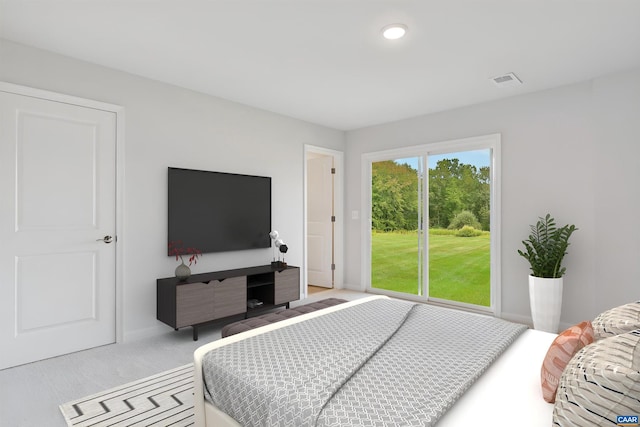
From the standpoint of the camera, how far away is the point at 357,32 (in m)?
2.59

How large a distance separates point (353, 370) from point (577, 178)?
3.51 metres

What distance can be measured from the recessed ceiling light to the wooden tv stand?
266cm

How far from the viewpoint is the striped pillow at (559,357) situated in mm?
1280

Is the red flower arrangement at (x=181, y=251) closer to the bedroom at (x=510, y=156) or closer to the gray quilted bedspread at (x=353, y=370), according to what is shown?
the bedroom at (x=510, y=156)

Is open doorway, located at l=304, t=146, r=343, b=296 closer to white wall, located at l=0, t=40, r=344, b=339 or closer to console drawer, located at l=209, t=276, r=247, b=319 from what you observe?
white wall, located at l=0, t=40, r=344, b=339

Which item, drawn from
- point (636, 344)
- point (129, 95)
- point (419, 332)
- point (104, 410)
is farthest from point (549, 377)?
point (129, 95)

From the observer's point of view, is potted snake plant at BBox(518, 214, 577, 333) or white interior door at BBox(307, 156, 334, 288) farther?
white interior door at BBox(307, 156, 334, 288)

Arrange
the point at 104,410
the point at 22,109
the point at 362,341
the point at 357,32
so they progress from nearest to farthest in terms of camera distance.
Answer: the point at 362,341
the point at 104,410
the point at 357,32
the point at 22,109

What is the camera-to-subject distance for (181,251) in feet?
11.8

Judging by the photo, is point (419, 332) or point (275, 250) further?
point (275, 250)

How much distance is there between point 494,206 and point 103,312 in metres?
4.35

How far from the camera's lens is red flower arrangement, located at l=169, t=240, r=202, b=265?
3551mm

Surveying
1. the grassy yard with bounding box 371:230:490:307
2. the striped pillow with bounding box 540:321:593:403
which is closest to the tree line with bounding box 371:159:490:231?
the grassy yard with bounding box 371:230:490:307

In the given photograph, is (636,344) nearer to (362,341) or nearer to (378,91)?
(362,341)
